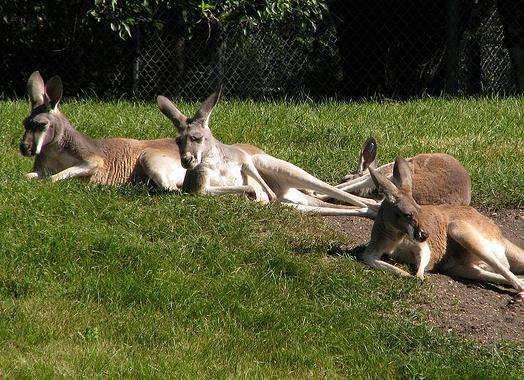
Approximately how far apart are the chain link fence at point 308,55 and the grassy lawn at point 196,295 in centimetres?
629

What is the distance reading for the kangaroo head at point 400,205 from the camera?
8.05 metres

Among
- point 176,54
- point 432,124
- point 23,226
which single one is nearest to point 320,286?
point 23,226

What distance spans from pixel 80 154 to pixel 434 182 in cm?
315

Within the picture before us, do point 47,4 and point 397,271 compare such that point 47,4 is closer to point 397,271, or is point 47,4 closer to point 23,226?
point 23,226

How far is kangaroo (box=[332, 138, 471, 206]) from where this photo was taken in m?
9.41

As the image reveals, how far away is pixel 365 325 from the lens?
24.1 ft

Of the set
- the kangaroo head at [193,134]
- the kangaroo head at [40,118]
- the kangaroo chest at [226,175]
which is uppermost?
the kangaroo head at [193,134]

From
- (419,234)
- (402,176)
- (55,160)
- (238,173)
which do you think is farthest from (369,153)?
(55,160)

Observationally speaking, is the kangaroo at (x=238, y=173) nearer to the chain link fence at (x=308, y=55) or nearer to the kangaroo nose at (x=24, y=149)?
the kangaroo nose at (x=24, y=149)

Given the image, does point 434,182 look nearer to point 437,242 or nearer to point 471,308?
point 437,242

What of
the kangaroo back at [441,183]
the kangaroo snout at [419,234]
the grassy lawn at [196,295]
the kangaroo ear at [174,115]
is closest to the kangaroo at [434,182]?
the kangaroo back at [441,183]

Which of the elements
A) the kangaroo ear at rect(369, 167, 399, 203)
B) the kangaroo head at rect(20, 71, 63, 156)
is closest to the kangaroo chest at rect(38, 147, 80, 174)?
the kangaroo head at rect(20, 71, 63, 156)

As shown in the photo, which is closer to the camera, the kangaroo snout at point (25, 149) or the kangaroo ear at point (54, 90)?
the kangaroo snout at point (25, 149)

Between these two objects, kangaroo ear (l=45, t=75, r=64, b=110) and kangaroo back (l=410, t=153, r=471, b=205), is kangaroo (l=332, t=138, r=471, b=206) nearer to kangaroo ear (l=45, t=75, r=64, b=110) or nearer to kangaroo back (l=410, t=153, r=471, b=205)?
kangaroo back (l=410, t=153, r=471, b=205)
